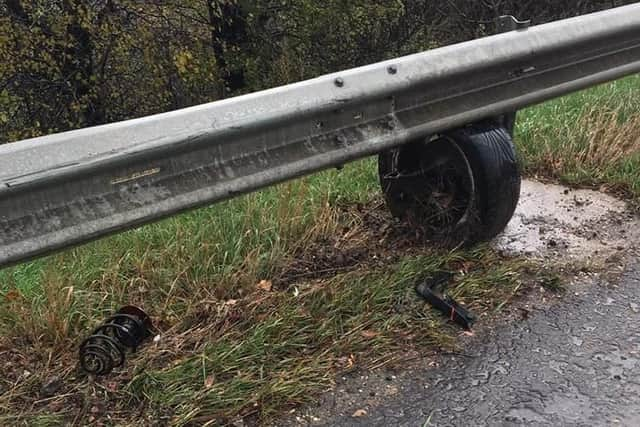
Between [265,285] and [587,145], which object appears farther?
[587,145]

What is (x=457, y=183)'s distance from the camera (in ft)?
10.3

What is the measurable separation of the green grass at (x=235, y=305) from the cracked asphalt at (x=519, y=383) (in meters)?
0.11

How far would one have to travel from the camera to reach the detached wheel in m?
2.99

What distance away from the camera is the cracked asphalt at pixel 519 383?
216 centimetres

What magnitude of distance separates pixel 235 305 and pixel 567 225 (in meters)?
1.80

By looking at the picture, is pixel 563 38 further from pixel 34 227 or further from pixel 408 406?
pixel 34 227

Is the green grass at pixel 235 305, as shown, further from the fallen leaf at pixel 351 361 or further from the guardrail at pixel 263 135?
the guardrail at pixel 263 135

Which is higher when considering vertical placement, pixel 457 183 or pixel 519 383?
pixel 457 183

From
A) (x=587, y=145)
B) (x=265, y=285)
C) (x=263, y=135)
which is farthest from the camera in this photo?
(x=587, y=145)

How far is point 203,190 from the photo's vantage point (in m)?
2.23

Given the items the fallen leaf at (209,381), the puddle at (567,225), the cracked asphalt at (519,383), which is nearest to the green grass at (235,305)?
the fallen leaf at (209,381)

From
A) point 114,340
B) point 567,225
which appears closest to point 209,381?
point 114,340

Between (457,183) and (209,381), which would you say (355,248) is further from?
(209,381)

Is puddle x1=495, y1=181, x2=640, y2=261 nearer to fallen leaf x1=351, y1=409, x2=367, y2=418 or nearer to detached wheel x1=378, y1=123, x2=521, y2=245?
detached wheel x1=378, y1=123, x2=521, y2=245
